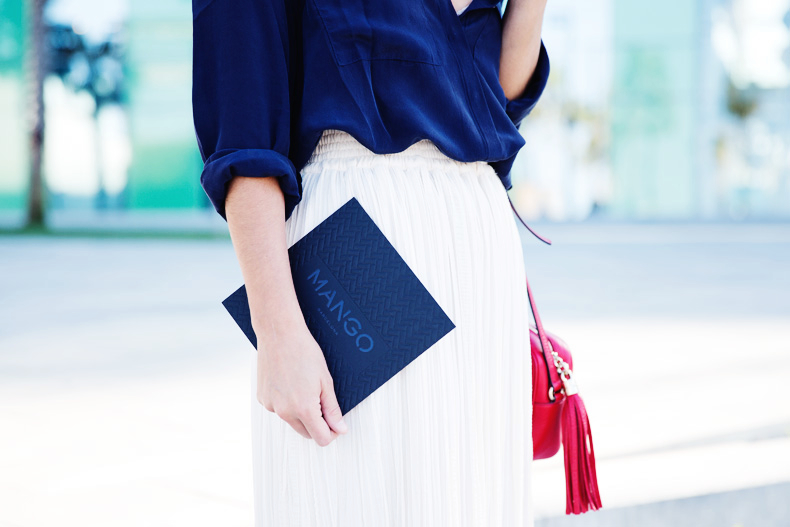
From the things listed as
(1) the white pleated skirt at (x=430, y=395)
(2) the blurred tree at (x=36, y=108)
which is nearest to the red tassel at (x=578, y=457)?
(1) the white pleated skirt at (x=430, y=395)

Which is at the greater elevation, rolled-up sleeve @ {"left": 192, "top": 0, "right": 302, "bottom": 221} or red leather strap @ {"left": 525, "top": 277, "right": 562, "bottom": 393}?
rolled-up sleeve @ {"left": 192, "top": 0, "right": 302, "bottom": 221}

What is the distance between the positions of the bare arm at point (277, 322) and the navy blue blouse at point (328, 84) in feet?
0.11

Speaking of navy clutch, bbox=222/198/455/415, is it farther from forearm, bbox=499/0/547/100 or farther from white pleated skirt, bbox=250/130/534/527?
forearm, bbox=499/0/547/100

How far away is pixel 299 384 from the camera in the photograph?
849 mm

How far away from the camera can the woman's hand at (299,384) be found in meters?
0.85

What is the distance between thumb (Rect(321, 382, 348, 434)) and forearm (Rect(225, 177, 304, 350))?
0.28 ft

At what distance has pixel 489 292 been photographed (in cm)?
103

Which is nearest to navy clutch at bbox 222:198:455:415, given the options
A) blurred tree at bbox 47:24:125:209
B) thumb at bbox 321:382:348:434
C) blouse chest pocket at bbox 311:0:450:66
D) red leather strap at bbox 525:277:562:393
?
thumb at bbox 321:382:348:434

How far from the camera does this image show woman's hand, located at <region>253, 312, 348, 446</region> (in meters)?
0.85

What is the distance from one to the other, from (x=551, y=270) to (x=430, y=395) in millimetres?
7929

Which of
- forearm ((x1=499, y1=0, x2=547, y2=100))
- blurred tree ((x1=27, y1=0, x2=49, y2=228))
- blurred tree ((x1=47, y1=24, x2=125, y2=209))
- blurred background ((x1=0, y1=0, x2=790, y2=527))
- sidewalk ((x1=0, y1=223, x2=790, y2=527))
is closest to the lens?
forearm ((x1=499, y1=0, x2=547, y2=100))

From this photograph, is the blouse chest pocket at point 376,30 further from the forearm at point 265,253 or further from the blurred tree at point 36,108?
the blurred tree at point 36,108

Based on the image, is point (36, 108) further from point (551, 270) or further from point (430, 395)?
point (430, 395)

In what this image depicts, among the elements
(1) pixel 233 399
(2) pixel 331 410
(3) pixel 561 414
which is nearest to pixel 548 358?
(3) pixel 561 414
